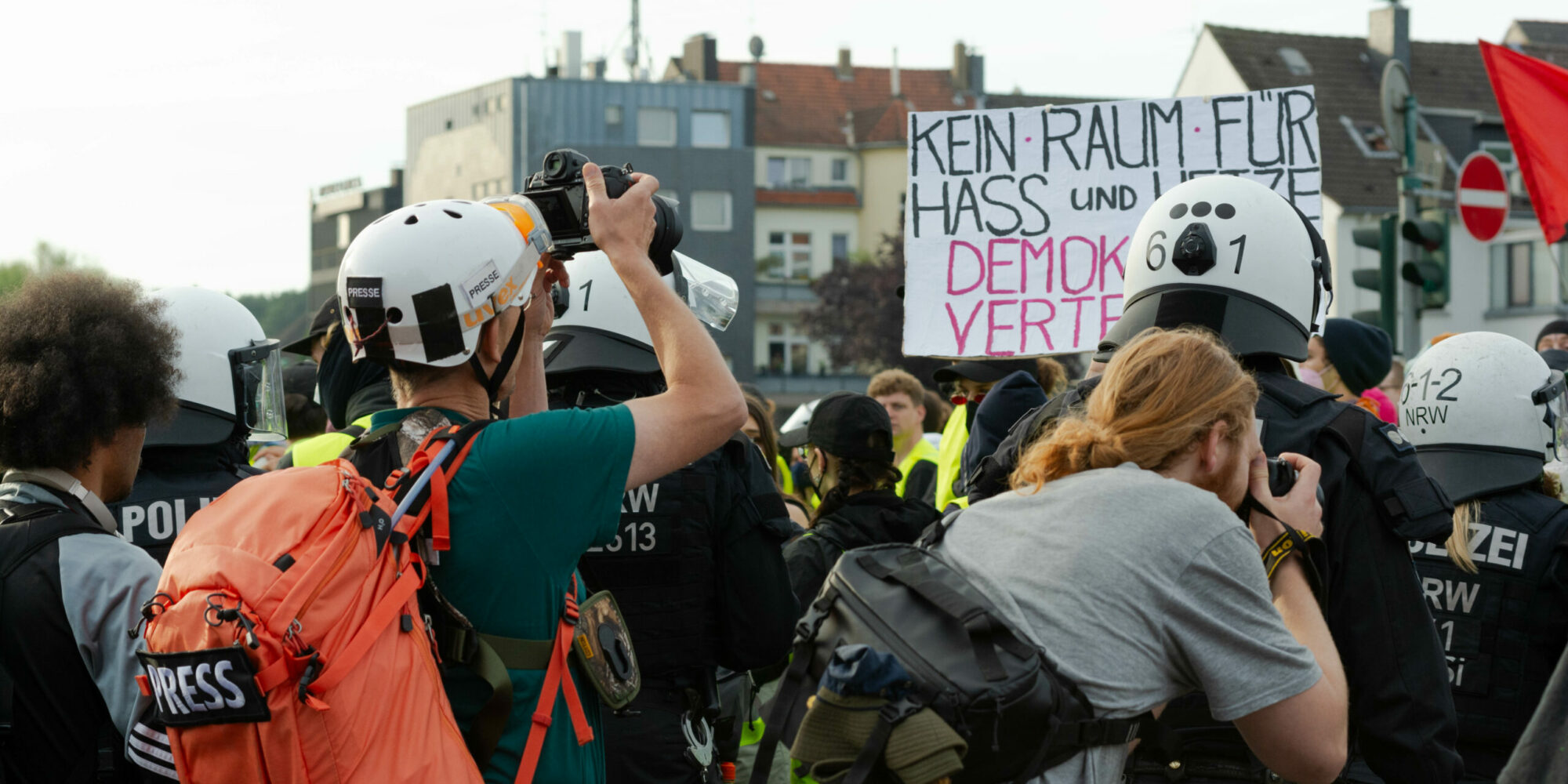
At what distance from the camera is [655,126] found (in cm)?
6084

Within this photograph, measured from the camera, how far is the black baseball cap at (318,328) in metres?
5.66

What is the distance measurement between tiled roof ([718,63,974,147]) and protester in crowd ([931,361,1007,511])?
191ft

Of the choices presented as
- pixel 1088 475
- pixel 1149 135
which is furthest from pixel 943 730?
pixel 1149 135

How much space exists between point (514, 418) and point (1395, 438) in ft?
5.72

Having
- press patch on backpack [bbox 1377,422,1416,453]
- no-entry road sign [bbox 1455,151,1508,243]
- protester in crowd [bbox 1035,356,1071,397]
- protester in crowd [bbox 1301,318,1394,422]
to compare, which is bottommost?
press patch on backpack [bbox 1377,422,1416,453]

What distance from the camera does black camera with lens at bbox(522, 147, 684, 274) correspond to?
2.78 meters

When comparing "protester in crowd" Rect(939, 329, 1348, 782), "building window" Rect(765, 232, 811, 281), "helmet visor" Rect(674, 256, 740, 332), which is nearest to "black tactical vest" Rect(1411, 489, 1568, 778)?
"protester in crowd" Rect(939, 329, 1348, 782)

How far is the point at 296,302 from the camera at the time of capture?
90.7 meters

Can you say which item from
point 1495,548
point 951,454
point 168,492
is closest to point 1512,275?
point 951,454

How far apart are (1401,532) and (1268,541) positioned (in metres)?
0.39

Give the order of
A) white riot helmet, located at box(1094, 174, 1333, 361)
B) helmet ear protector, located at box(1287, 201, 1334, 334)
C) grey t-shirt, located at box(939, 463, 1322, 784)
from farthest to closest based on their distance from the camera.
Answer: helmet ear protector, located at box(1287, 201, 1334, 334), white riot helmet, located at box(1094, 174, 1333, 361), grey t-shirt, located at box(939, 463, 1322, 784)

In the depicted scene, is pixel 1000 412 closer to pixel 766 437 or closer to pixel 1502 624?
pixel 1502 624

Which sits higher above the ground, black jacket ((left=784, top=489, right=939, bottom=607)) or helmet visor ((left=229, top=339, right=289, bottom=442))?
helmet visor ((left=229, top=339, right=289, bottom=442))

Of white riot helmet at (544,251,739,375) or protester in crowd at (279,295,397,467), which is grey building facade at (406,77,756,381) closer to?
protester in crowd at (279,295,397,467)
